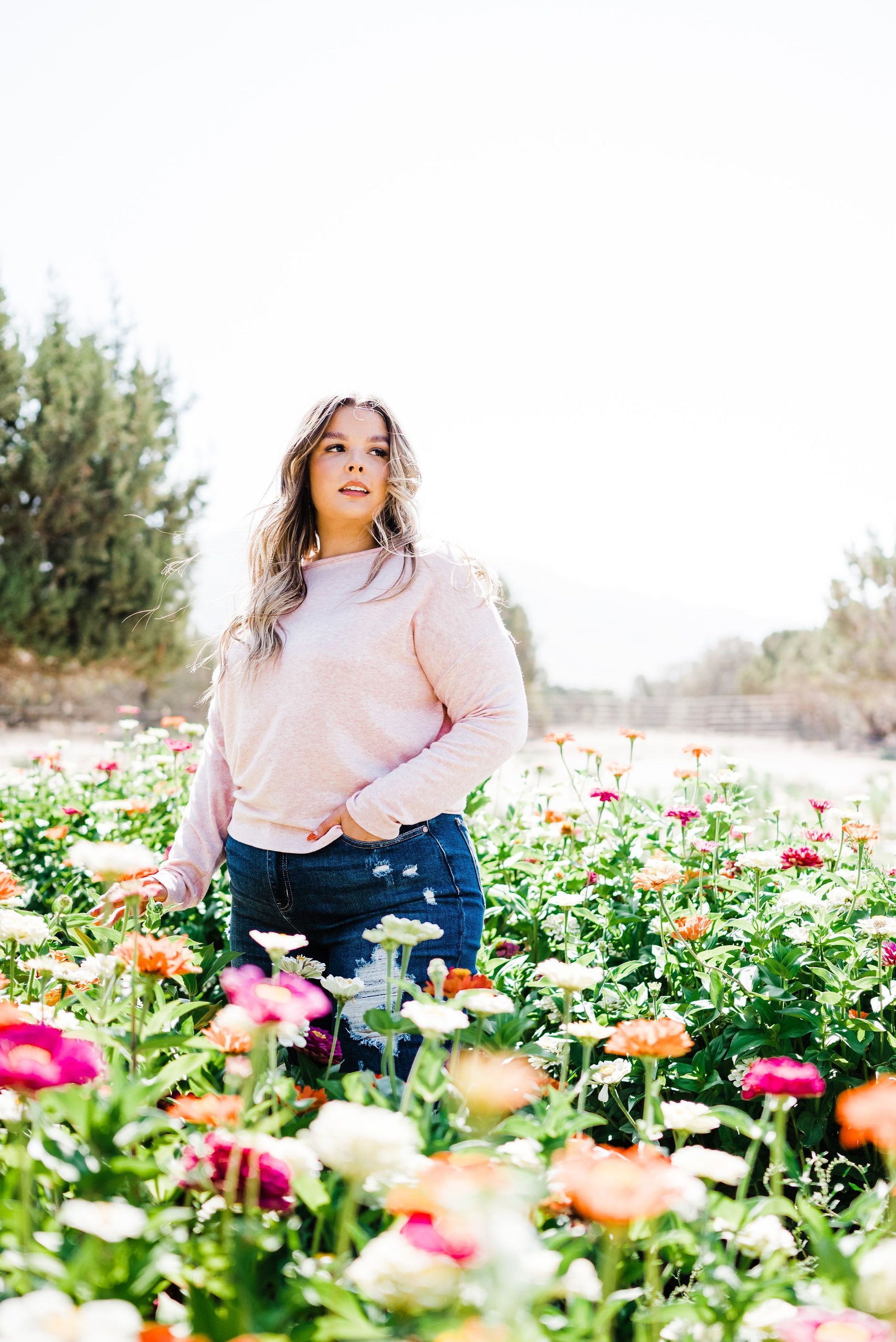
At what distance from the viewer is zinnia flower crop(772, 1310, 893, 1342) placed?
70cm

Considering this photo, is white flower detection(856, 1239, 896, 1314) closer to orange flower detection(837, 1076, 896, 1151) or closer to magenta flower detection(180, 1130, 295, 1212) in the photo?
orange flower detection(837, 1076, 896, 1151)

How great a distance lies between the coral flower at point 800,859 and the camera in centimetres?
225

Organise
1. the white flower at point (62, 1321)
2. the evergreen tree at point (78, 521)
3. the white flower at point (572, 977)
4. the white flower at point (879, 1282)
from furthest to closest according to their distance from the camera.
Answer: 1. the evergreen tree at point (78, 521)
2. the white flower at point (572, 977)
3. the white flower at point (879, 1282)
4. the white flower at point (62, 1321)

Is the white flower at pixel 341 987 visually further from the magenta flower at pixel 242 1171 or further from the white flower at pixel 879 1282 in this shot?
the white flower at pixel 879 1282

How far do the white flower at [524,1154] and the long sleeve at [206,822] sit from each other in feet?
3.70

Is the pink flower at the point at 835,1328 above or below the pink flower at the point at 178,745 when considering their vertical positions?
above

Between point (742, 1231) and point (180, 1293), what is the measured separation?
678mm

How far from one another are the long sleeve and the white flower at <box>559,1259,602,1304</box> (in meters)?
1.27

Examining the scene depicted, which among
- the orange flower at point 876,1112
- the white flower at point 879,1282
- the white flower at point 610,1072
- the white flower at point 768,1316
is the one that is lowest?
the white flower at point 610,1072

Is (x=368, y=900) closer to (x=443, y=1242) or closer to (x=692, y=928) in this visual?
(x=692, y=928)

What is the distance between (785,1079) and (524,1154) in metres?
0.28

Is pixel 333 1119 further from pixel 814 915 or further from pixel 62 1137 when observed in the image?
pixel 814 915

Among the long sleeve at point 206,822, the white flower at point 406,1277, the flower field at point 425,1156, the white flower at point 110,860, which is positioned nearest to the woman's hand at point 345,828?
the flower field at point 425,1156

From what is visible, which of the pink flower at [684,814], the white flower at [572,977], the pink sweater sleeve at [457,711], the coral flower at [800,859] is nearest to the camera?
the white flower at [572,977]
